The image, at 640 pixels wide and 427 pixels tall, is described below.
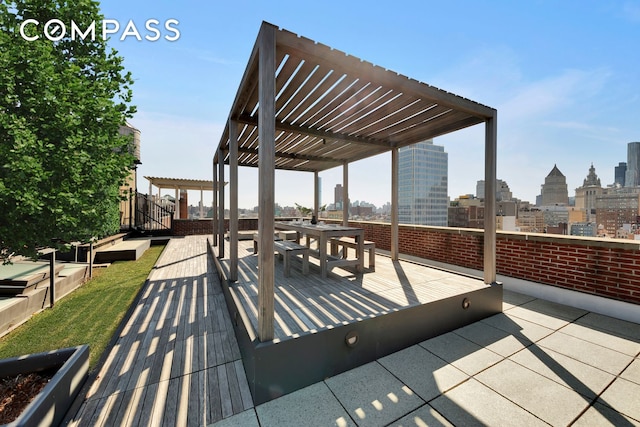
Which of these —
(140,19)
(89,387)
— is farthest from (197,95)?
(89,387)

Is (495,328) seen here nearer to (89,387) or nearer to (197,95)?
(89,387)

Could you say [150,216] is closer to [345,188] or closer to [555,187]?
[345,188]

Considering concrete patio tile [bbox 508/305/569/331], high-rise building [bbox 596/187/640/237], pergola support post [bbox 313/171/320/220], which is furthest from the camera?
high-rise building [bbox 596/187/640/237]

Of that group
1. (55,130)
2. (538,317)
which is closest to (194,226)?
(55,130)

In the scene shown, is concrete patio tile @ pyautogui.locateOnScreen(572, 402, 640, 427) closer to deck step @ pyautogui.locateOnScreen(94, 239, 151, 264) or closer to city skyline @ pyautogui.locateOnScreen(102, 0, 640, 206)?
city skyline @ pyautogui.locateOnScreen(102, 0, 640, 206)

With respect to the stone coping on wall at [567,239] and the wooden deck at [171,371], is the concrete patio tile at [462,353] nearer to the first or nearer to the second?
the wooden deck at [171,371]

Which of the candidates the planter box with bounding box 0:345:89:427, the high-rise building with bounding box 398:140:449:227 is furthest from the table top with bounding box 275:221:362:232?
the high-rise building with bounding box 398:140:449:227

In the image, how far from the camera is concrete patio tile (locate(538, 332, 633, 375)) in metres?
2.56

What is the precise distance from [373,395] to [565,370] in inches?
82.6

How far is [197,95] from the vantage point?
577cm

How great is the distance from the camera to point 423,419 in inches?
74.5

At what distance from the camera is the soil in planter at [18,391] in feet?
5.58

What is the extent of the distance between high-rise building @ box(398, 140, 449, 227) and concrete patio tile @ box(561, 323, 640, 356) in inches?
3456

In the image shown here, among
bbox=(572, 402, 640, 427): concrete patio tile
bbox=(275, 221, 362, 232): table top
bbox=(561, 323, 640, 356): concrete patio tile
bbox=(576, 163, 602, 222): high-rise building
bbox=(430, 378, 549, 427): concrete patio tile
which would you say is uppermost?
bbox=(576, 163, 602, 222): high-rise building
